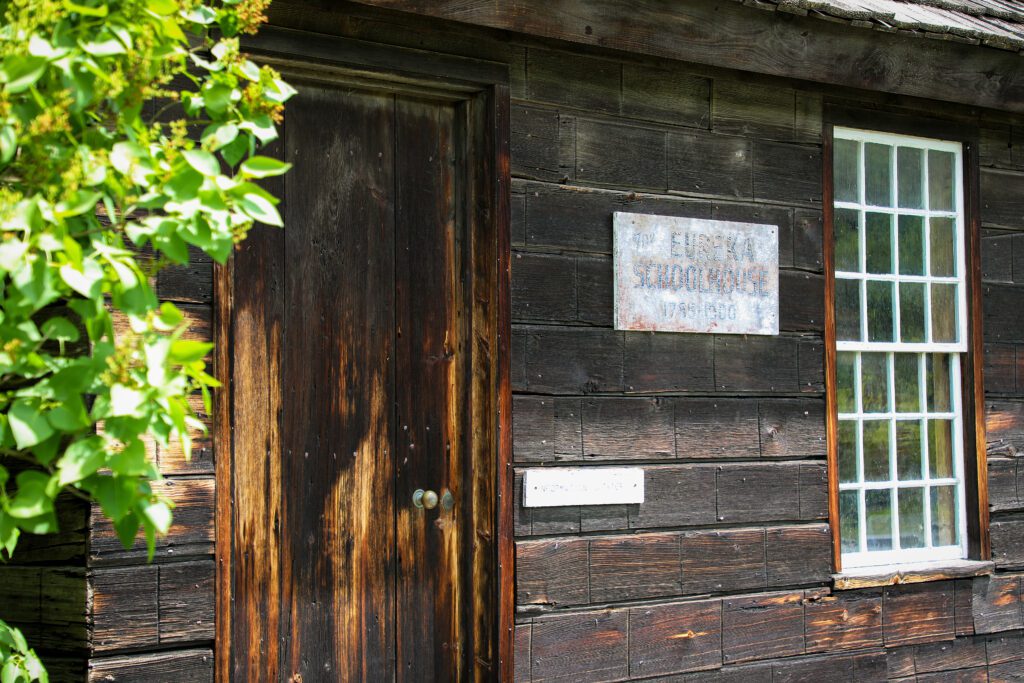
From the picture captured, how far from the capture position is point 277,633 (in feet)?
12.8

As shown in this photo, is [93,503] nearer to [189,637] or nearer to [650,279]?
[189,637]

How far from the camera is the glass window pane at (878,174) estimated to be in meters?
5.29

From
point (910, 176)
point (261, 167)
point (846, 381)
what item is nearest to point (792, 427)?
point (846, 381)

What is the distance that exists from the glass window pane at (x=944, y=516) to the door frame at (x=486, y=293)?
2.34 metres

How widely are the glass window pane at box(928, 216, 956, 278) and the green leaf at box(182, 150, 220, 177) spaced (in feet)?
13.4

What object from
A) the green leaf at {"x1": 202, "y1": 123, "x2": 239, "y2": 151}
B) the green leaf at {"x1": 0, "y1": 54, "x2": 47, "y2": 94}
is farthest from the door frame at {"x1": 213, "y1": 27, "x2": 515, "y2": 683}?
the green leaf at {"x1": 0, "y1": 54, "x2": 47, "y2": 94}

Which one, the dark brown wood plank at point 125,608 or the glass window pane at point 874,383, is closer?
the dark brown wood plank at point 125,608

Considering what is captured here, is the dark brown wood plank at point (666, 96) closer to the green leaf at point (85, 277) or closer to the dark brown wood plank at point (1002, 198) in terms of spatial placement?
the dark brown wood plank at point (1002, 198)

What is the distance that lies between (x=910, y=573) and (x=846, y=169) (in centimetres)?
186

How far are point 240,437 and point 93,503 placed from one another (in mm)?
585

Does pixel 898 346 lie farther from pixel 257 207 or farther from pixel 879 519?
pixel 257 207

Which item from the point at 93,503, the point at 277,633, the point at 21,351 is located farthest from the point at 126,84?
the point at 277,633

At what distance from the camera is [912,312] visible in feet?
17.6

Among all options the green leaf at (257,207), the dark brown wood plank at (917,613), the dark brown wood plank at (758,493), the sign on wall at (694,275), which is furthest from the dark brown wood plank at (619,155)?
the green leaf at (257,207)
